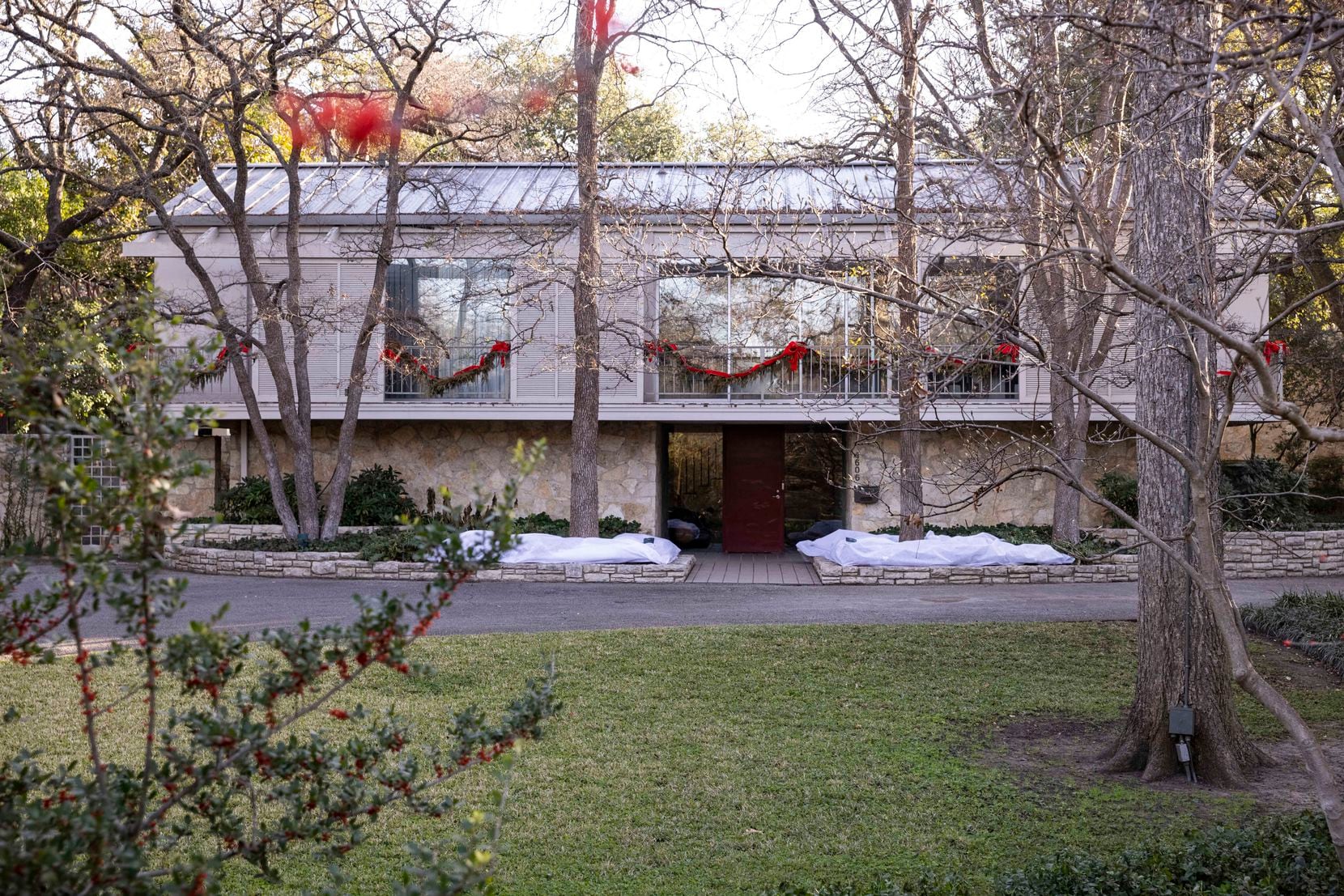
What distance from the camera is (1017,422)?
17.0 meters

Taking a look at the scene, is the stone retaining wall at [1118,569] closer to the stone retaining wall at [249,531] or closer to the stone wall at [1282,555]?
the stone wall at [1282,555]

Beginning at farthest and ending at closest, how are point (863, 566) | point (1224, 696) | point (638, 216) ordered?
1. point (863, 566)
2. point (638, 216)
3. point (1224, 696)

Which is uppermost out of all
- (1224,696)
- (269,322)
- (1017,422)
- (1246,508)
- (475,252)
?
(475,252)

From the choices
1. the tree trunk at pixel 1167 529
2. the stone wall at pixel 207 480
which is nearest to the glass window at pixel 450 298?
the stone wall at pixel 207 480

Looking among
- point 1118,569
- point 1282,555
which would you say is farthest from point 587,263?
point 1282,555

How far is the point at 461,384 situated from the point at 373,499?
2259mm

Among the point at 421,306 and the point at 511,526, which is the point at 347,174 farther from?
the point at 511,526

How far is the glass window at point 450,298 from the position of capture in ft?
57.4

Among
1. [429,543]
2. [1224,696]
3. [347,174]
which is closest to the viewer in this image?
[429,543]

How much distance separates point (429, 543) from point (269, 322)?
1437cm

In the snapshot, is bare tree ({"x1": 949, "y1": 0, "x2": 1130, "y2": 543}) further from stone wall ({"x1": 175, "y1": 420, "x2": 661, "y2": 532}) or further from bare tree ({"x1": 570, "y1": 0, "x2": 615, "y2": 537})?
stone wall ({"x1": 175, "y1": 420, "x2": 661, "y2": 532})

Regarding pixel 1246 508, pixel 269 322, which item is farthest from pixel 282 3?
pixel 1246 508

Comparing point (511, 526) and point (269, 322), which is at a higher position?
point (269, 322)

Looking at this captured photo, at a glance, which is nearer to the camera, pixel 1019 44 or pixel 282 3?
pixel 1019 44
